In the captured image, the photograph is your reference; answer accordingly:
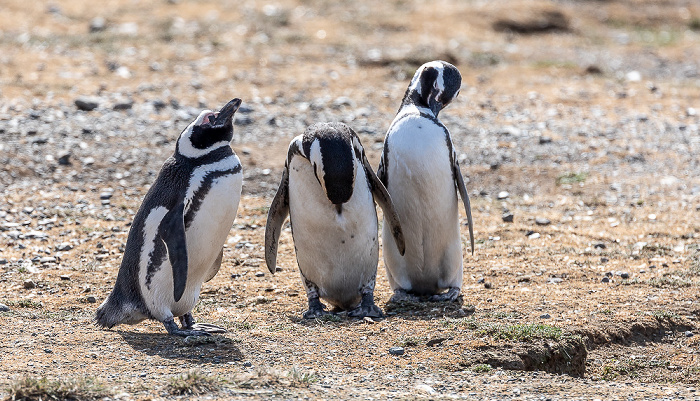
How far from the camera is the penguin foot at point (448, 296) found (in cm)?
629

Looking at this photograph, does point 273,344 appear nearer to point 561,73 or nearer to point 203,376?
point 203,376

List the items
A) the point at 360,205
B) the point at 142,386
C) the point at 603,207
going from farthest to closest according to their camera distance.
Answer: the point at 603,207 < the point at 360,205 < the point at 142,386

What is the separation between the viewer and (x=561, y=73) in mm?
14141

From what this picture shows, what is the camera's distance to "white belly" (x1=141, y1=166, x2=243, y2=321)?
545cm

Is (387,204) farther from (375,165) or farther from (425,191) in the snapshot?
(375,165)

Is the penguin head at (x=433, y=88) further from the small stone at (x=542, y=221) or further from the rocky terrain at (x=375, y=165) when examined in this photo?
the small stone at (x=542, y=221)

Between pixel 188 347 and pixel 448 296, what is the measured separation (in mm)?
1878

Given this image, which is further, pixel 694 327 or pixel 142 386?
pixel 694 327

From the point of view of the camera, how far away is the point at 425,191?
625cm

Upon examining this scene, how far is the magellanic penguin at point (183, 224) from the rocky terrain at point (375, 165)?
6.4 inches

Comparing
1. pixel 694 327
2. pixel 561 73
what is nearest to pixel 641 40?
pixel 561 73

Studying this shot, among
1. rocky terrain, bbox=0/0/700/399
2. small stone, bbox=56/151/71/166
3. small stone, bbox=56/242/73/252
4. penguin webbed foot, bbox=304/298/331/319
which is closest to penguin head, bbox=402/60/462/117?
rocky terrain, bbox=0/0/700/399

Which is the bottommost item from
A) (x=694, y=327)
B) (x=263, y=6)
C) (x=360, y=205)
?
(x=694, y=327)

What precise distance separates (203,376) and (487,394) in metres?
1.24
